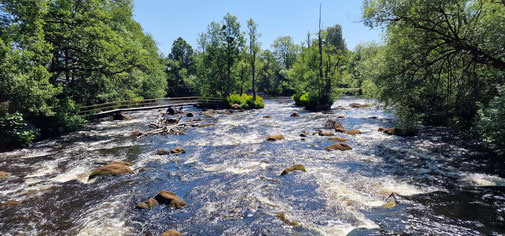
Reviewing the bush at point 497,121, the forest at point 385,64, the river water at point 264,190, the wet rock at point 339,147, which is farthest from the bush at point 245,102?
the bush at point 497,121

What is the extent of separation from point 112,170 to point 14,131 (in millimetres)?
8539

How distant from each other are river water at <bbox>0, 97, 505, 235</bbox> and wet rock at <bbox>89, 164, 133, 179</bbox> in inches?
16.7

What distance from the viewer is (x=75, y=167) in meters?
10.1

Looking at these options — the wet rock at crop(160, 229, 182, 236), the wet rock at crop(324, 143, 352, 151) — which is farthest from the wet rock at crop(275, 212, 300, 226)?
the wet rock at crop(324, 143, 352, 151)

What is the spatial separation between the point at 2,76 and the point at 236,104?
90.0 feet

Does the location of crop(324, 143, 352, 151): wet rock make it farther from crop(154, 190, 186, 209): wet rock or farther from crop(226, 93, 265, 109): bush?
crop(226, 93, 265, 109): bush

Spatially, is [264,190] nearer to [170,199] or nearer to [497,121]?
[170,199]

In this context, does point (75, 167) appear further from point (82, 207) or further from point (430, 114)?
point (430, 114)

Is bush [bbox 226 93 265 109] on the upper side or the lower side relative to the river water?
upper

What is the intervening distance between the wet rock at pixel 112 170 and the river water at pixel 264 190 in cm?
43

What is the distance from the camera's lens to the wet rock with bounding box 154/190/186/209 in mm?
6644

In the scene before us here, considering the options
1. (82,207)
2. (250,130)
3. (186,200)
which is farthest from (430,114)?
(82,207)

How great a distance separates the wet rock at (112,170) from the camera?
8945 mm

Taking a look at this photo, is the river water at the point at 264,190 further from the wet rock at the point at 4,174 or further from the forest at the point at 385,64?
the forest at the point at 385,64
